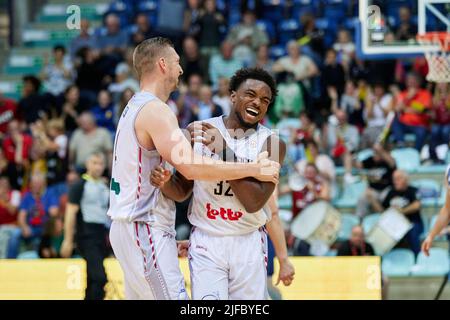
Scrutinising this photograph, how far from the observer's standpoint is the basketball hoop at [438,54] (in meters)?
11.1

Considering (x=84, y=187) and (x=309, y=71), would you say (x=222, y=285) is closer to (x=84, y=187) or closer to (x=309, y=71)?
(x=84, y=187)

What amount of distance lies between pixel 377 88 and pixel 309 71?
117cm

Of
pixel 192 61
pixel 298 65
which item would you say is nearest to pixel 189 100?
pixel 192 61

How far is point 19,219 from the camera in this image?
1334cm

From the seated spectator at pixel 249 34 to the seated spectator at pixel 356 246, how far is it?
16.4ft

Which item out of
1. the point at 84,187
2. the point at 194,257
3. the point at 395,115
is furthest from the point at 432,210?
the point at 194,257

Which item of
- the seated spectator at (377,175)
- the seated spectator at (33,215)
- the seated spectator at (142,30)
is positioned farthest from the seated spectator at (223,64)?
the seated spectator at (33,215)

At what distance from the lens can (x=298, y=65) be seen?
1499 centimetres

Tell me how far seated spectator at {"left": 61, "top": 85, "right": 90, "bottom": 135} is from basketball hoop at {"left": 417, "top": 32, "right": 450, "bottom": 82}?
18.5ft

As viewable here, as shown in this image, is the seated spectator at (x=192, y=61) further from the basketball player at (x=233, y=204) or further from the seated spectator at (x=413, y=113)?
the basketball player at (x=233, y=204)

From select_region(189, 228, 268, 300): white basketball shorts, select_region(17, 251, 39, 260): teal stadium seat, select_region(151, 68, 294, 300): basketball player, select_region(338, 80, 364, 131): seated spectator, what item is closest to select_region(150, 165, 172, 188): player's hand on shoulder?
select_region(151, 68, 294, 300): basketball player

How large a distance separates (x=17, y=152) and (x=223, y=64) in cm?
350

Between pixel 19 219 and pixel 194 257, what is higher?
pixel 194 257

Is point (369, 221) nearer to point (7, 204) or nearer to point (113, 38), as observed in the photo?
point (7, 204)
